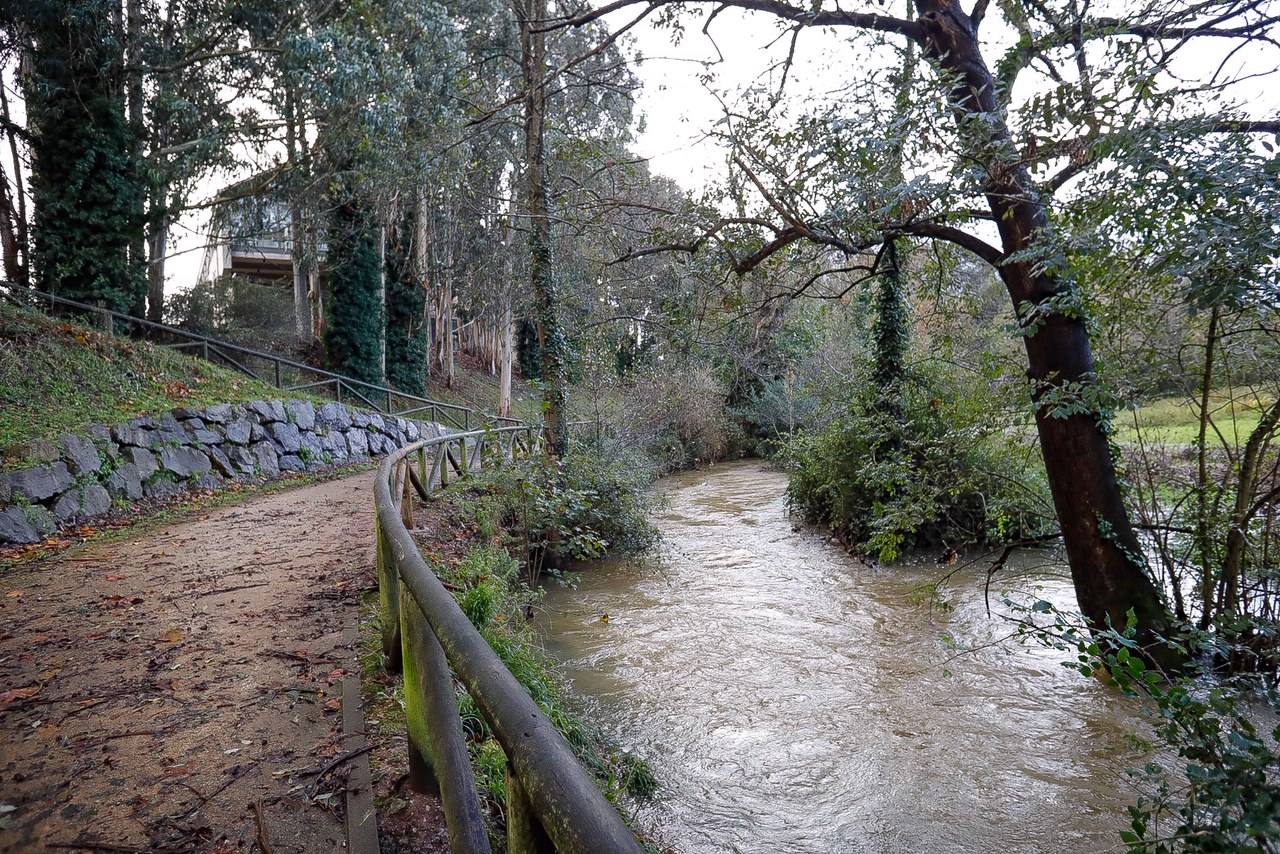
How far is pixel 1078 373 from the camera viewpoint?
644 cm

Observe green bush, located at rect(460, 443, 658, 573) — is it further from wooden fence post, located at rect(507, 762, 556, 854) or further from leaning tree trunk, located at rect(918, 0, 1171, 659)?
wooden fence post, located at rect(507, 762, 556, 854)

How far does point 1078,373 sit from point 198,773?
6.90 meters

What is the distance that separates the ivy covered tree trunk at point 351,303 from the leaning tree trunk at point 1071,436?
58.6ft

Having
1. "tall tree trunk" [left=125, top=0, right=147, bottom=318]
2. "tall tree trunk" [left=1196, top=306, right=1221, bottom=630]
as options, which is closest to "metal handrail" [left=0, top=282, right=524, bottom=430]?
"tall tree trunk" [left=125, top=0, right=147, bottom=318]

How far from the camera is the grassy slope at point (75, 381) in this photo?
9156 millimetres

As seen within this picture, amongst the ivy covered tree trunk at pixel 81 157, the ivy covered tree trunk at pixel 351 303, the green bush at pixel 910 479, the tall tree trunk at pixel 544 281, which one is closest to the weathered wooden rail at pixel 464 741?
the green bush at pixel 910 479

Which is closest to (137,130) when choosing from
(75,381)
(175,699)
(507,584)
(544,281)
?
(75,381)

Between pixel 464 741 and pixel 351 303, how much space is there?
21.1 m

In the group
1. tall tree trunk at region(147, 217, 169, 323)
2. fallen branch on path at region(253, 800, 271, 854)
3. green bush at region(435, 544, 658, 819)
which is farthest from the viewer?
tall tree trunk at region(147, 217, 169, 323)

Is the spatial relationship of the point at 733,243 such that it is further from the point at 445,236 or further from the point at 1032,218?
the point at 445,236

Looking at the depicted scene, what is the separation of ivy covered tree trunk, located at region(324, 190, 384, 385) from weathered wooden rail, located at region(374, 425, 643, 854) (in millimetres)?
18669

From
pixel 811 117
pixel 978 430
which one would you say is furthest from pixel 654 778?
pixel 811 117

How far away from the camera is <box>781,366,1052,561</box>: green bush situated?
26.4 ft

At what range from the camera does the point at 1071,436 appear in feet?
21.9
